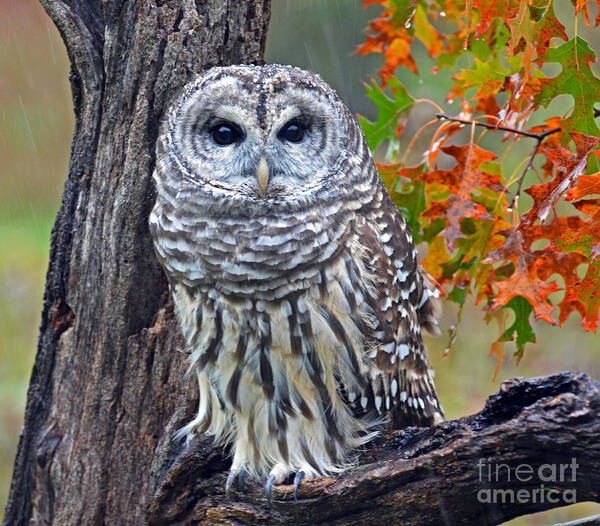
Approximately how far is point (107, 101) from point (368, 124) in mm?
1029

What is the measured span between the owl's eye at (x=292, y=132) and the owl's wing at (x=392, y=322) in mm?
370

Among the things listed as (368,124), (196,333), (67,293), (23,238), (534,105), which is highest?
(23,238)

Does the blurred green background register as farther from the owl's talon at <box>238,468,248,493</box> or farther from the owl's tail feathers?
A: the owl's talon at <box>238,468,248,493</box>

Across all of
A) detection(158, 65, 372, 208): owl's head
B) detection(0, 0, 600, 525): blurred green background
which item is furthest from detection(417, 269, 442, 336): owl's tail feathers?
detection(0, 0, 600, 525): blurred green background

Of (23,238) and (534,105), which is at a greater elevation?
(23,238)

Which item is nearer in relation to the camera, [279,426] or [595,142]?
[595,142]

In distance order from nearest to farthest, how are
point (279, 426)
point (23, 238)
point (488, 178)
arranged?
point (488, 178)
point (279, 426)
point (23, 238)

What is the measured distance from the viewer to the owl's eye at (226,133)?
2.73 m

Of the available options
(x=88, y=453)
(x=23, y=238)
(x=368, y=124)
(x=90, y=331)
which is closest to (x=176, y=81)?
(x=368, y=124)

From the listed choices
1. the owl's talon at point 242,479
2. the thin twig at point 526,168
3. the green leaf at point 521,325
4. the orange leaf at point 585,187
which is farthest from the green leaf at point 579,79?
the owl's talon at point 242,479

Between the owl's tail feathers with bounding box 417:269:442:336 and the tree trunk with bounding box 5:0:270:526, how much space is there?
3.28ft

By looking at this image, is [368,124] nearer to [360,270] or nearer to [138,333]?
[360,270]

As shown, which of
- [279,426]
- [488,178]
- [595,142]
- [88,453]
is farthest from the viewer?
[88,453]

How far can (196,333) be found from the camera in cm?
277
